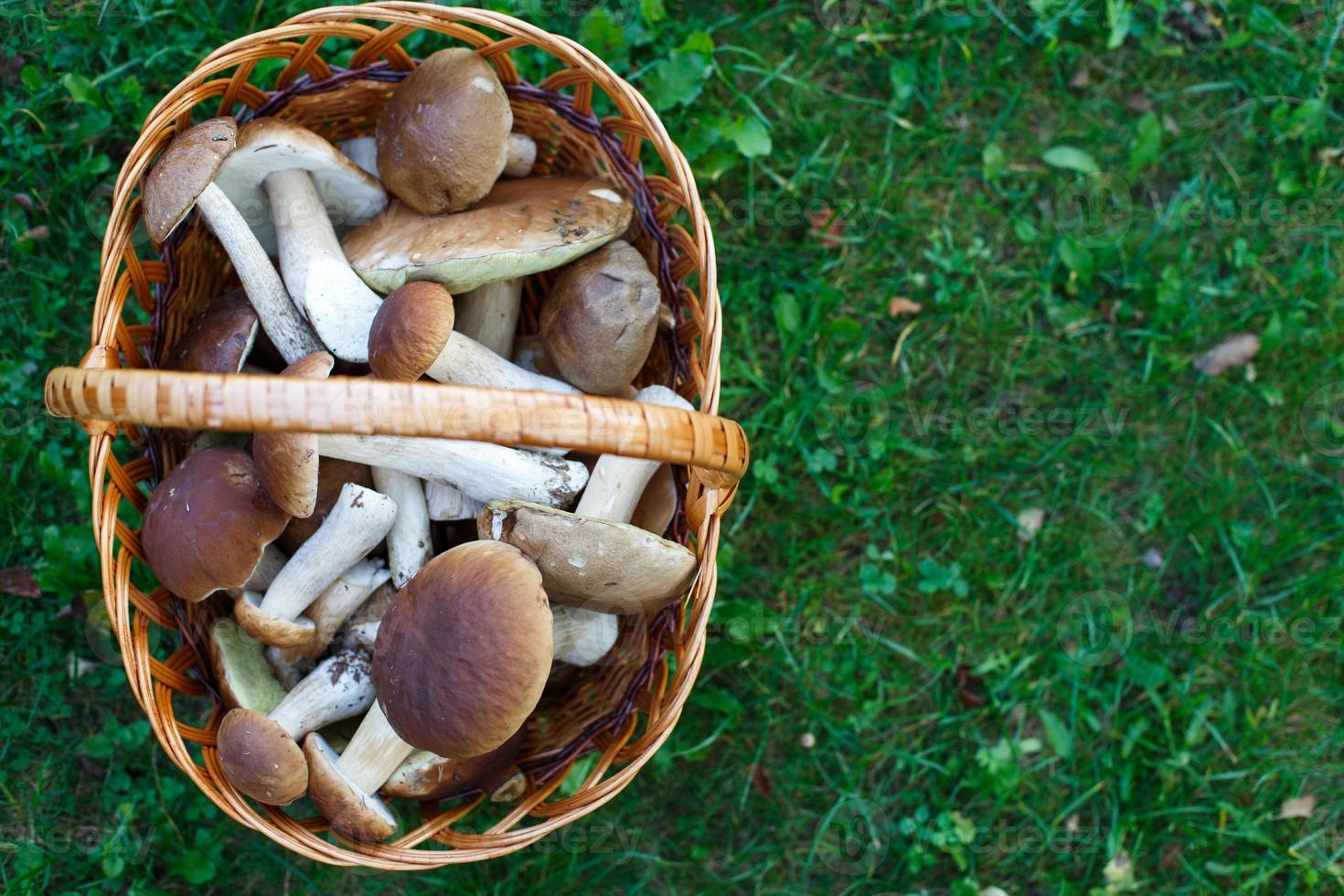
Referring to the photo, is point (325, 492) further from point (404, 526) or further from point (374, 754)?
point (374, 754)

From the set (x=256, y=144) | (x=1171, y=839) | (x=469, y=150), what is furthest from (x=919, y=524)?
(x=256, y=144)

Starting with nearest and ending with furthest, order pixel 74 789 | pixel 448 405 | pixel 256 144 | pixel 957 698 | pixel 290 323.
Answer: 1. pixel 448 405
2. pixel 256 144
3. pixel 290 323
4. pixel 74 789
5. pixel 957 698

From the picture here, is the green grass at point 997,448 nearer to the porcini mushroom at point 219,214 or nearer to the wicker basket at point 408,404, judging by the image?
the wicker basket at point 408,404

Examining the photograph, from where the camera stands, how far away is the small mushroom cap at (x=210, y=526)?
2.04 metres

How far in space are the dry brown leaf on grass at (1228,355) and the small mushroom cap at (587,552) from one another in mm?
2134

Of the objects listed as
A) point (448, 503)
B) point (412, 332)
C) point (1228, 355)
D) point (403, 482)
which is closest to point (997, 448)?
point (1228, 355)

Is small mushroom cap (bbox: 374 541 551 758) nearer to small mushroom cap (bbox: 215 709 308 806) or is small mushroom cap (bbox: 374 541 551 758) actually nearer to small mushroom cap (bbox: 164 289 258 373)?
small mushroom cap (bbox: 215 709 308 806)

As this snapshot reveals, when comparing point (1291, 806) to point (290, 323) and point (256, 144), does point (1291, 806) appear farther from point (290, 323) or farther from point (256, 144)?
point (256, 144)

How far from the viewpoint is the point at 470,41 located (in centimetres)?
230

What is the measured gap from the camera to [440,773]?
221 centimetres

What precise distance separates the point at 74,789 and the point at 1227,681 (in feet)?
11.8

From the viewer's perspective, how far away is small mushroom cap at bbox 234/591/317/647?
215 cm

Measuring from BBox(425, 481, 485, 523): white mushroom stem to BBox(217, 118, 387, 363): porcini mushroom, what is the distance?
1.19 ft

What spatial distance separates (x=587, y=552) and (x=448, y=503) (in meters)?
0.50
